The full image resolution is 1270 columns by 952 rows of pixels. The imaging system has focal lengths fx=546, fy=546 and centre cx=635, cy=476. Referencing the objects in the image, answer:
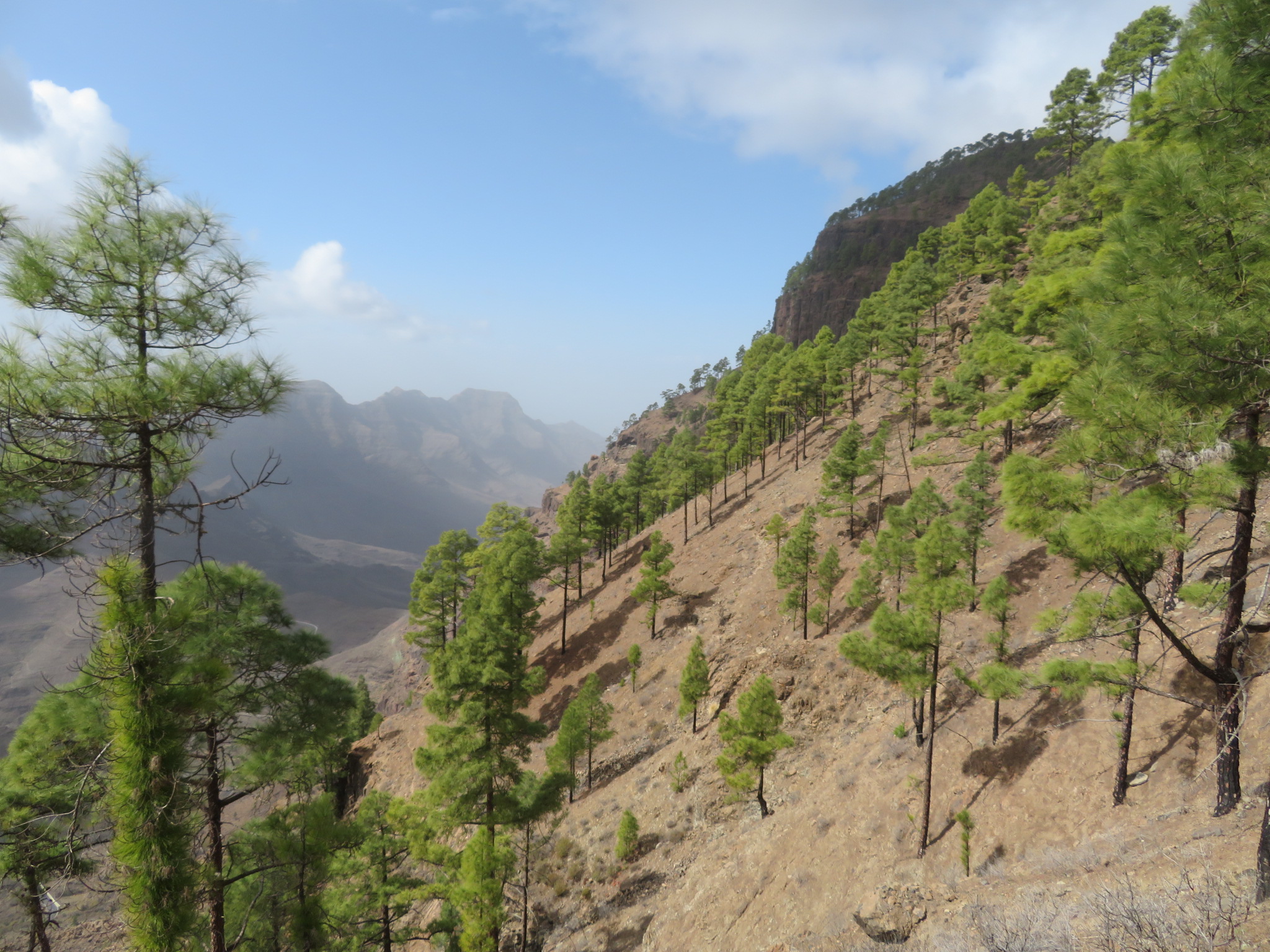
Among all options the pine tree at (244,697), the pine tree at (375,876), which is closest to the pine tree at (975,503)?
the pine tree at (375,876)

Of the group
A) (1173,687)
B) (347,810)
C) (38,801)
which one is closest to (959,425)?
(1173,687)

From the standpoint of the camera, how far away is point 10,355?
5207 mm

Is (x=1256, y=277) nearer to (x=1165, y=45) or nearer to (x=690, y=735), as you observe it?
(x=690, y=735)

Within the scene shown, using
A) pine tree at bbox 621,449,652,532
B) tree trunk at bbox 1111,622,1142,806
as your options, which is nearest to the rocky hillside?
tree trunk at bbox 1111,622,1142,806

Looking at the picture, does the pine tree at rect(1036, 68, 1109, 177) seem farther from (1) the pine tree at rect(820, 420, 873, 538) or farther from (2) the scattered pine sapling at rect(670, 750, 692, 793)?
(2) the scattered pine sapling at rect(670, 750, 692, 793)

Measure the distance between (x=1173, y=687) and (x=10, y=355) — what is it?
22.5 meters

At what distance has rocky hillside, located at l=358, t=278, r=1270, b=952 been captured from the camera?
8727mm

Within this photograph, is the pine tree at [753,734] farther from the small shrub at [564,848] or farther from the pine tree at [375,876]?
the pine tree at [375,876]

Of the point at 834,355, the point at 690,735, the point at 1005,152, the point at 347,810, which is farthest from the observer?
the point at 1005,152

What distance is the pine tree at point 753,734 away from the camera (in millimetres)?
18797

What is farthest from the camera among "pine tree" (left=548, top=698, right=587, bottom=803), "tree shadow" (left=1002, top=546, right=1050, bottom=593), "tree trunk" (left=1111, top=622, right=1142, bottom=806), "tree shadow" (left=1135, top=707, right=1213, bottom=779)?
"pine tree" (left=548, top=698, right=587, bottom=803)

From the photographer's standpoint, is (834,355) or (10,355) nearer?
(10,355)

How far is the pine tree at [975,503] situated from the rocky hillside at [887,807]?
2.57 meters

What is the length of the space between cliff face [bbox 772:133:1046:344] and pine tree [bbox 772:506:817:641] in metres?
77.2
